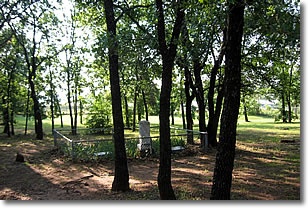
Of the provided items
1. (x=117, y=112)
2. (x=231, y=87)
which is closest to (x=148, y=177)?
(x=117, y=112)

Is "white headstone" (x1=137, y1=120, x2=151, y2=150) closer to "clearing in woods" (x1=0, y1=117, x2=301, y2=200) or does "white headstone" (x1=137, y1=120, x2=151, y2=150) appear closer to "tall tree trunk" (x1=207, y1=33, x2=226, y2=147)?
"clearing in woods" (x1=0, y1=117, x2=301, y2=200)

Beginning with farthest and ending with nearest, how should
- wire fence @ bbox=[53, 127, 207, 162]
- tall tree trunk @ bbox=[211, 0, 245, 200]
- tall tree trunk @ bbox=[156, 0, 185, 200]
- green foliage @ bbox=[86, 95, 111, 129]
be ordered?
1. green foliage @ bbox=[86, 95, 111, 129]
2. wire fence @ bbox=[53, 127, 207, 162]
3. tall tree trunk @ bbox=[156, 0, 185, 200]
4. tall tree trunk @ bbox=[211, 0, 245, 200]

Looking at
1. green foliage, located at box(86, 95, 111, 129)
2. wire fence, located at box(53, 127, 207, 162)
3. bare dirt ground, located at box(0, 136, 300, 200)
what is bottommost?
bare dirt ground, located at box(0, 136, 300, 200)

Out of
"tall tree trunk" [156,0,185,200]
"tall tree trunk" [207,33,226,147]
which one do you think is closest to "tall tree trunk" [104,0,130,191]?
"tall tree trunk" [156,0,185,200]

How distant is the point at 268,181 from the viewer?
17.2ft

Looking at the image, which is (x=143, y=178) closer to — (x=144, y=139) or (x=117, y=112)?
(x=117, y=112)

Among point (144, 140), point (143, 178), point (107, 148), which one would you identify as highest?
point (144, 140)

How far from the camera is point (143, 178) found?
20.0 feet

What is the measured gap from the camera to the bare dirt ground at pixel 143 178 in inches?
175

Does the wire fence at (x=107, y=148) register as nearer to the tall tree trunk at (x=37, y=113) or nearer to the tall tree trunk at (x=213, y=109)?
the tall tree trunk at (x=213, y=109)

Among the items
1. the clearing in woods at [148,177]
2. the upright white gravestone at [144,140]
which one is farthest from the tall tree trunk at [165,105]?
the upright white gravestone at [144,140]

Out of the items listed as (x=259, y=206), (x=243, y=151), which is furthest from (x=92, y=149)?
(x=259, y=206)

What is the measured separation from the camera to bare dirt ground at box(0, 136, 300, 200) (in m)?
4.45

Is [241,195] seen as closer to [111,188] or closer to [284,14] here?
[111,188]
